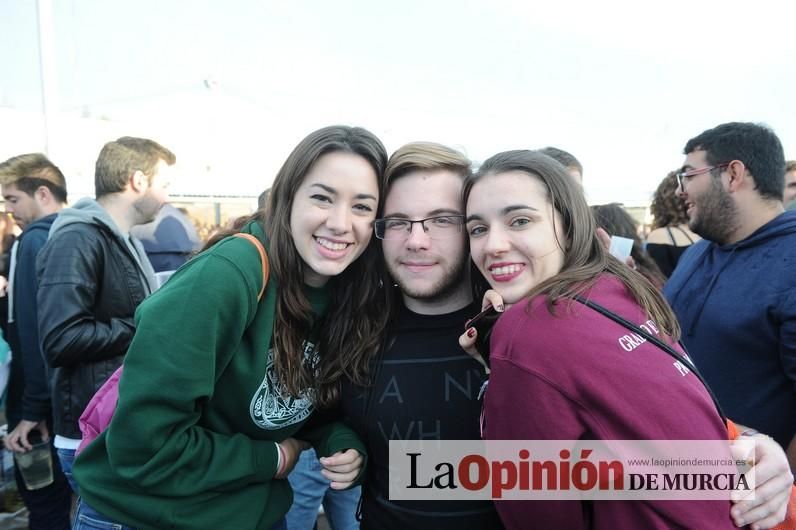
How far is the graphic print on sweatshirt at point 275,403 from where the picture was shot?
5.28 ft

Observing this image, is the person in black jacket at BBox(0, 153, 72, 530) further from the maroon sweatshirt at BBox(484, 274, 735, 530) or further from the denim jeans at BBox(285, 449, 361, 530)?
the maroon sweatshirt at BBox(484, 274, 735, 530)

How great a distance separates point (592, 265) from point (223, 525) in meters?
1.45

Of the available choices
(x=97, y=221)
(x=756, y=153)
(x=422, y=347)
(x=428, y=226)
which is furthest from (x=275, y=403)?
(x=756, y=153)

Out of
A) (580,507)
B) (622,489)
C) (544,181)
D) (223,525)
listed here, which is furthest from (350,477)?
(544,181)

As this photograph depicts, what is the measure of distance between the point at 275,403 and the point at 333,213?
0.72m

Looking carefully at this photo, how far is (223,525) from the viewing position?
152 cm

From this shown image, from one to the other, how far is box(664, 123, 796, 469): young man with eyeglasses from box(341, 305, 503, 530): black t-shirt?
4.43ft

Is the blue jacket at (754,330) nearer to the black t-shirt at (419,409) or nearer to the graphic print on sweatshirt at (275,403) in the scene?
the black t-shirt at (419,409)

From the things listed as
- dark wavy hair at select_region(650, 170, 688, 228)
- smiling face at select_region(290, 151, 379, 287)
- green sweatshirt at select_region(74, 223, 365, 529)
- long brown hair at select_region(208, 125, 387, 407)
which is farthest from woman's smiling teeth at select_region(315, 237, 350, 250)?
dark wavy hair at select_region(650, 170, 688, 228)

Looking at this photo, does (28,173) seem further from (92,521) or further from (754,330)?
(754,330)

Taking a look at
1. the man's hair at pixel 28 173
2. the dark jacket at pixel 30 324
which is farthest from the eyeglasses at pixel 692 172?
the man's hair at pixel 28 173

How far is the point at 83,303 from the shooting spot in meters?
2.33

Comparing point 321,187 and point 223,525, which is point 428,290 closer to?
point 321,187

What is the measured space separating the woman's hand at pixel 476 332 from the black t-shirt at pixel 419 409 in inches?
5.5
